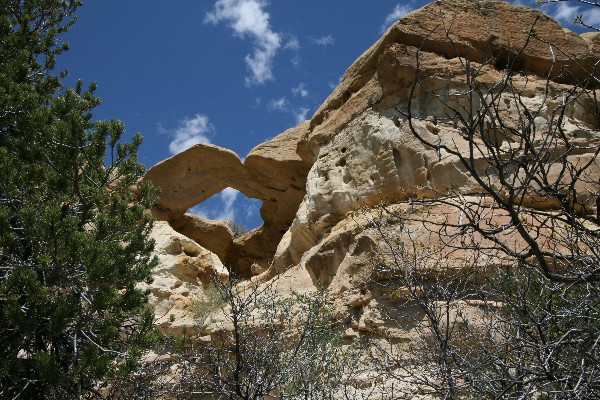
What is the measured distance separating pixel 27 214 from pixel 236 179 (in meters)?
12.5

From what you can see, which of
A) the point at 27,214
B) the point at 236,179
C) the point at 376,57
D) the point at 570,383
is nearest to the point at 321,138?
the point at 376,57

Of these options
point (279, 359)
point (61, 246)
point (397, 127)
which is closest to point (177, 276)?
point (397, 127)

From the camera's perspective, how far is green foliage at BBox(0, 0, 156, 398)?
258 inches

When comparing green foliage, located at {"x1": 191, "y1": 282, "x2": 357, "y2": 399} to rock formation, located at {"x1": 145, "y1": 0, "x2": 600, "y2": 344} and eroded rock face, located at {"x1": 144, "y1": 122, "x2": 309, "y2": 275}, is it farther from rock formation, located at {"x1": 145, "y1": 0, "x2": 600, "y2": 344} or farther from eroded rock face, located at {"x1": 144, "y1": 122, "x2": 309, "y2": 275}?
eroded rock face, located at {"x1": 144, "y1": 122, "x2": 309, "y2": 275}

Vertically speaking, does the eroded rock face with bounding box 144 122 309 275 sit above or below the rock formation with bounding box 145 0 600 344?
above

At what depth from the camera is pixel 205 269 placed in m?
14.5

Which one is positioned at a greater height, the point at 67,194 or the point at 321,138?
the point at 321,138

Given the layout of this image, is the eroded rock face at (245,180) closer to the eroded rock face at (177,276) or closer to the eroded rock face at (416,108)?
the eroded rock face at (177,276)

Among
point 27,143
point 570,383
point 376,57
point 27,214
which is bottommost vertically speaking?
point 570,383

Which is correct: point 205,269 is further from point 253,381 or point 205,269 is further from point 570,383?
point 570,383

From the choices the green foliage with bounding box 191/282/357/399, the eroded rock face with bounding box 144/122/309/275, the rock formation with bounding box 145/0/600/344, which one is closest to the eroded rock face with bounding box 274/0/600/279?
the rock formation with bounding box 145/0/600/344

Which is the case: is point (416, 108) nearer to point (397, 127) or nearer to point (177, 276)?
point (397, 127)

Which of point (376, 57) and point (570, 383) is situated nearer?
point (570, 383)

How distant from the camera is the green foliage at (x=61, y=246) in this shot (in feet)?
21.5
